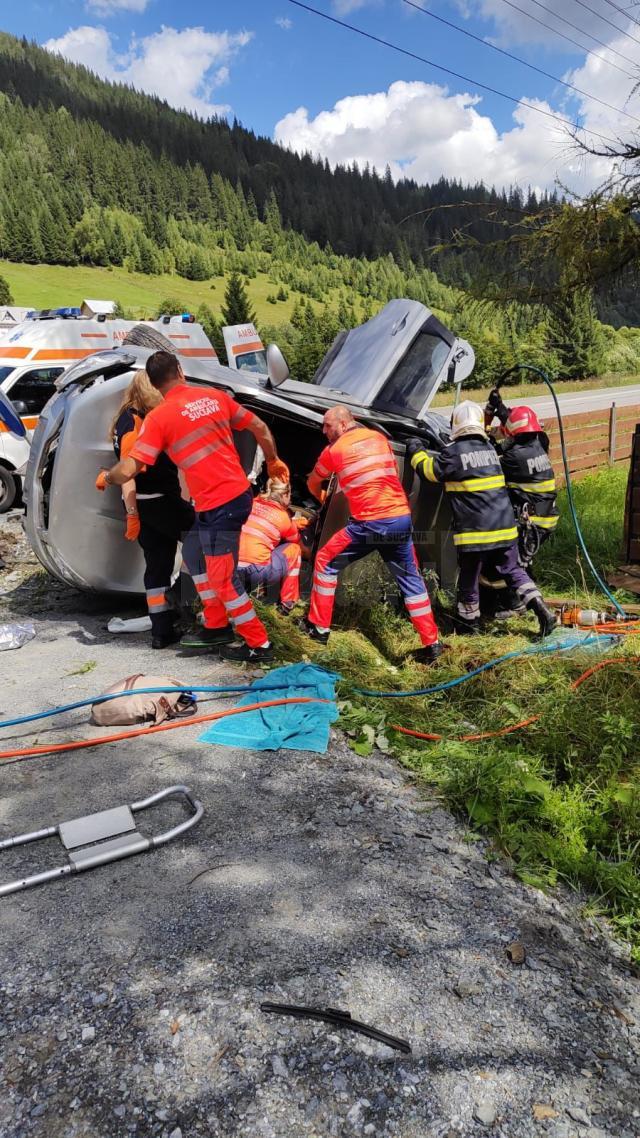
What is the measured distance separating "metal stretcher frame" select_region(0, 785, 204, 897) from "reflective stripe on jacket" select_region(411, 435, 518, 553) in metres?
2.87

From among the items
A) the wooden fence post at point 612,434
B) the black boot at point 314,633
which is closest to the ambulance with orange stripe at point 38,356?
the black boot at point 314,633

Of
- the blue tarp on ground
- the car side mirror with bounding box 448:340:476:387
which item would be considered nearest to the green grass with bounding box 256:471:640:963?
the blue tarp on ground

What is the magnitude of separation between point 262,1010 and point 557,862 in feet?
4.29

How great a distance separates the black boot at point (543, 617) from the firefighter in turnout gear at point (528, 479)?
548mm

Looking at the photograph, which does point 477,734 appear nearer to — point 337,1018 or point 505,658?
point 505,658

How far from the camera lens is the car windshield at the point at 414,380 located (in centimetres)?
563

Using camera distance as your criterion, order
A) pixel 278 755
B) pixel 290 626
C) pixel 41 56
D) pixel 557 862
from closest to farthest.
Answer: pixel 557 862, pixel 278 755, pixel 290 626, pixel 41 56

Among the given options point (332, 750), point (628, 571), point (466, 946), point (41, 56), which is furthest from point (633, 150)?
point (41, 56)

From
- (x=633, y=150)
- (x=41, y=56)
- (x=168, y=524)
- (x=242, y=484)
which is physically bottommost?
(x=168, y=524)

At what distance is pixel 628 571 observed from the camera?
241 inches

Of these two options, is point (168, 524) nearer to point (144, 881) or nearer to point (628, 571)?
point (144, 881)

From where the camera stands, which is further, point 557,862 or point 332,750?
point 332,750

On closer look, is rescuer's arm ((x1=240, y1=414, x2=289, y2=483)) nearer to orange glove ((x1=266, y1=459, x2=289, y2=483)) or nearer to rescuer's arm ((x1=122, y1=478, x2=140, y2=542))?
orange glove ((x1=266, y1=459, x2=289, y2=483))

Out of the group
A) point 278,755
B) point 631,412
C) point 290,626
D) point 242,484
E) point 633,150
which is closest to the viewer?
point 278,755
